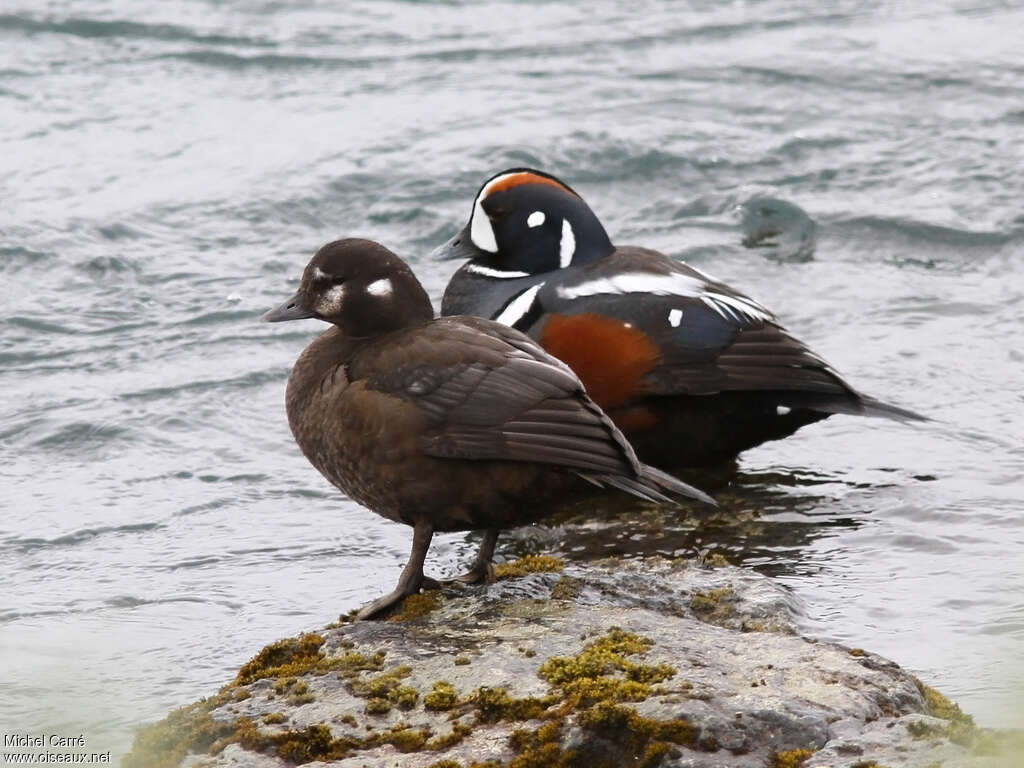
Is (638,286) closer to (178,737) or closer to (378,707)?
(378,707)

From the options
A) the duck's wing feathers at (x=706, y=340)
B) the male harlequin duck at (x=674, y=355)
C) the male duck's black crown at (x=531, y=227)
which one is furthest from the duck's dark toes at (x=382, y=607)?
the male duck's black crown at (x=531, y=227)

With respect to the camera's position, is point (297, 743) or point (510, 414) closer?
point (297, 743)

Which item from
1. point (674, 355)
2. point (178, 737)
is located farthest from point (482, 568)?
point (674, 355)

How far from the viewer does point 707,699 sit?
12.6 feet

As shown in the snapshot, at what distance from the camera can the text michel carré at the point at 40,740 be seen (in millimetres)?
3928

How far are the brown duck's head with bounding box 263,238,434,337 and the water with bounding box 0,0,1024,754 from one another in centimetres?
106

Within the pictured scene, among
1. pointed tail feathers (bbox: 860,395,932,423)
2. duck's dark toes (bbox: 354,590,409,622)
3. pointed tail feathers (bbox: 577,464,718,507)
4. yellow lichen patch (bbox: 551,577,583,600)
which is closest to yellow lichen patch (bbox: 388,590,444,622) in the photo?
duck's dark toes (bbox: 354,590,409,622)

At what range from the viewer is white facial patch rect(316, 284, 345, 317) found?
212 inches

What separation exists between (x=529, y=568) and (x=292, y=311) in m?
1.22

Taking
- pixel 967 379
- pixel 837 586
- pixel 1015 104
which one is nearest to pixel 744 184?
pixel 1015 104

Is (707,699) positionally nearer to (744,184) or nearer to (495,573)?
(495,573)

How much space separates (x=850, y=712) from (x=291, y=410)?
7.14 ft

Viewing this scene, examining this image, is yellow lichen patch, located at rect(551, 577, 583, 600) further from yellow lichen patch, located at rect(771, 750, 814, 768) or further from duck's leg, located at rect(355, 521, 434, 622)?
yellow lichen patch, located at rect(771, 750, 814, 768)

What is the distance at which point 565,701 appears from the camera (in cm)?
388
